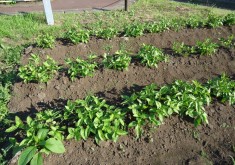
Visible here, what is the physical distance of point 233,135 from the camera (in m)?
3.67

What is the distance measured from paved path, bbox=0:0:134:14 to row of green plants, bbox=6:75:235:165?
586 centimetres

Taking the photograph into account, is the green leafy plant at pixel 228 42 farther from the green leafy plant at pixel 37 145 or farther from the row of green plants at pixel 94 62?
the green leafy plant at pixel 37 145

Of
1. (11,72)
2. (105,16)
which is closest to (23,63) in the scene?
(11,72)

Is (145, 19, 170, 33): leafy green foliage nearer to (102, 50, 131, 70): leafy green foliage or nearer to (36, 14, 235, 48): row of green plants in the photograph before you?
(36, 14, 235, 48): row of green plants

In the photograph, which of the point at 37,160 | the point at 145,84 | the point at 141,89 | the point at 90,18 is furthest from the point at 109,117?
the point at 90,18

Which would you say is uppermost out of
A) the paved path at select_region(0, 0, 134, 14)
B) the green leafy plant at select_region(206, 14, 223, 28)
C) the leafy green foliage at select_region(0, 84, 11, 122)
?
the green leafy plant at select_region(206, 14, 223, 28)

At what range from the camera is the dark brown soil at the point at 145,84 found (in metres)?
3.39

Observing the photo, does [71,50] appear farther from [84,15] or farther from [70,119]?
[84,15]

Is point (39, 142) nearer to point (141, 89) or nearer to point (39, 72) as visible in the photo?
point (39, 72)

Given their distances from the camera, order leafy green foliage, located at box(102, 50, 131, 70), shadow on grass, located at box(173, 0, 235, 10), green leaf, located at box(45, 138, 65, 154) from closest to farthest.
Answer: green leaf, located at box(45, 138, 65, 154) → leafy green foliage, located at box(102, 50, 131, 70) → shadow on grass, located at box(173, 0, 235, 10)

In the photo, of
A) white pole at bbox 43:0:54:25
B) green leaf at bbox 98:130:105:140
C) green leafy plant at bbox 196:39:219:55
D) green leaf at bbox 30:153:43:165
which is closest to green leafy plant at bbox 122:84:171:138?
green leaf at bbox 98:130:105:140

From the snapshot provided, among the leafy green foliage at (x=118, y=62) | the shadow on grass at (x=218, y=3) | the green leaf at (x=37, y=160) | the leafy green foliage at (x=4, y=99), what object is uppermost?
the leafy green foliage at (x=118, y=62)

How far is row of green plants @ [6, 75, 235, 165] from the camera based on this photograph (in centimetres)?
319

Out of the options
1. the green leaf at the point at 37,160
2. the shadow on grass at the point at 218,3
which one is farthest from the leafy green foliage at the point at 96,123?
the shadow on grass at the point at 218,3
